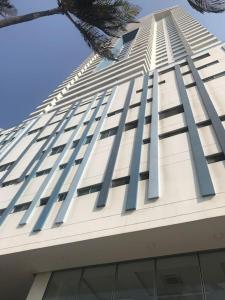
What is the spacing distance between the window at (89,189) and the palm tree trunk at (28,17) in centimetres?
741

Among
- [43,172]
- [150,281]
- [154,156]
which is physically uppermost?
[154,156]

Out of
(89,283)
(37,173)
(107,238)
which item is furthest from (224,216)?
(37,173)

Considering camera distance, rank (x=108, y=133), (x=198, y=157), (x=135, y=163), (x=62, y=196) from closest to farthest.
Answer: (x=198, y=157) < (x=135, y=163) < (x=62, y=196) < (x=108, y=133)

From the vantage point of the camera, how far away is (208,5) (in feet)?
31.0

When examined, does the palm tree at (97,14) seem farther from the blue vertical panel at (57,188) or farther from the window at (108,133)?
the window at (108,133)

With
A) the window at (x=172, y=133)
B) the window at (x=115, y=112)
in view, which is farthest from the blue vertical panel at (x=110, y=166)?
the window at (x=172, y=133)

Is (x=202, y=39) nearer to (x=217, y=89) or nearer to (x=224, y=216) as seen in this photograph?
(x=217, y=89)

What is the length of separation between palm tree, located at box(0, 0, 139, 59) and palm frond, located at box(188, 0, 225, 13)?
2069 mm

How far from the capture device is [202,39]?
4422 centimetres

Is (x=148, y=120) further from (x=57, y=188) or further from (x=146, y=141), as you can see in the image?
(x=57, y=188)

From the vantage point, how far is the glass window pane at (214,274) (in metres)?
9.27

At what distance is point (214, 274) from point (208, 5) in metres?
8.05

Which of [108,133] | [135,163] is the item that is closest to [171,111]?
[108,133]

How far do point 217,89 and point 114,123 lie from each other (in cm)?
668
